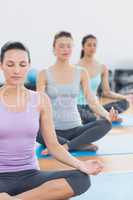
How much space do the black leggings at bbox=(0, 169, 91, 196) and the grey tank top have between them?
1.09 meters

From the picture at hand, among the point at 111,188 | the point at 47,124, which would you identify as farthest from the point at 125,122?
the point at 47,124

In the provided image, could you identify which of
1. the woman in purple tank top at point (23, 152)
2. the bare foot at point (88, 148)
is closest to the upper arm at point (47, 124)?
the woman in purple tank top at point (23, 152)

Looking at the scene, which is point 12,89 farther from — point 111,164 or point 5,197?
point 111,164

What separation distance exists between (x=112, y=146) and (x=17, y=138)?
1462 millimetres

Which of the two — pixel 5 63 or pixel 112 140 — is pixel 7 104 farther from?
pixel 112 140

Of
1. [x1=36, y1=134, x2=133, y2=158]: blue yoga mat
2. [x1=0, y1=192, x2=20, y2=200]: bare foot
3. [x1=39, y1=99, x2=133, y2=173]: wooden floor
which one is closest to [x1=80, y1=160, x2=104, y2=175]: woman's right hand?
[x1=0, y1=192, x2=20, y2=200]: bare foot

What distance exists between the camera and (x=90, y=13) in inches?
234

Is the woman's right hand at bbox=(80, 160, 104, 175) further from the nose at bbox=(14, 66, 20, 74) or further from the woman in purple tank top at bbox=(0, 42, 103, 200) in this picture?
the nose at bbox=(14, 66, 20, 74)

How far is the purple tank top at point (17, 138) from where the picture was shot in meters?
1.88

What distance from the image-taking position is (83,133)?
9.93 feet

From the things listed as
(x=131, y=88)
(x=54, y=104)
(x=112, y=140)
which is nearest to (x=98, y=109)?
(x=54, y=104)

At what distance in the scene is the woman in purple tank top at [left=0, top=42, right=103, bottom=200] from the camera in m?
1.89

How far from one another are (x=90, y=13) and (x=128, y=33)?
0.62m

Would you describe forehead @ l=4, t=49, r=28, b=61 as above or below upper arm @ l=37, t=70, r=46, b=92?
above
